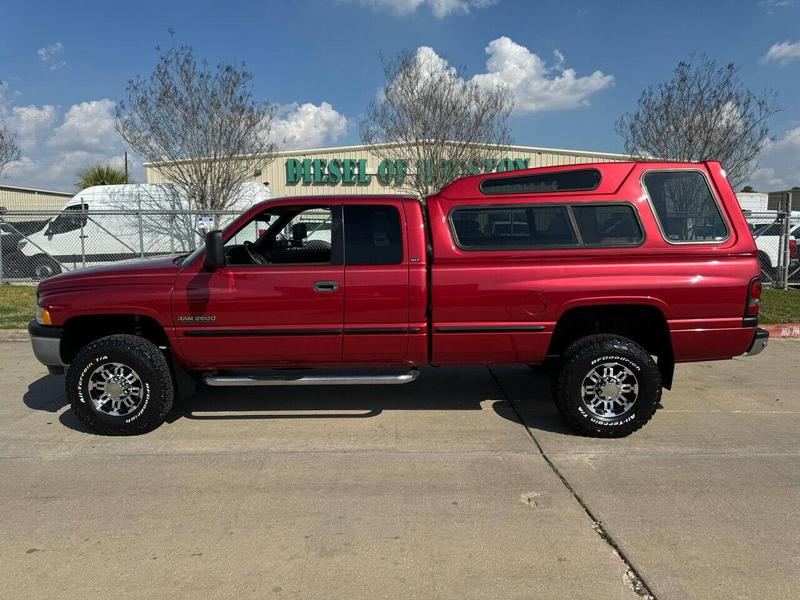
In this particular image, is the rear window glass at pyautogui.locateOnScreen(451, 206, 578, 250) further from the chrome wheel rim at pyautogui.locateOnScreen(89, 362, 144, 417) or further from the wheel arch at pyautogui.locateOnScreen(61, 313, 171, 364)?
the chrome wheel rim at pyautogui.locateOnScreen(89, 362, 144, 417)

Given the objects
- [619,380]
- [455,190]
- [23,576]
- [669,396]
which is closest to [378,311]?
[455,190]

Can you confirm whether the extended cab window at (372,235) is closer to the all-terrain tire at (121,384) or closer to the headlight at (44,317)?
the all-terrain tire at (121,384)

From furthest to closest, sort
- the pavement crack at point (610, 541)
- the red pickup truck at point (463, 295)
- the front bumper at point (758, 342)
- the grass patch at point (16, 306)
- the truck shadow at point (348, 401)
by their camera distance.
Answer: the grass patch at point (16, 306), the truck shadow at point (348, 401), the front bumper at point (758, 342), the red pickup truck at point (463, 295), the pavement crack at point (610, 541)

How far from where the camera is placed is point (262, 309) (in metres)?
4.53

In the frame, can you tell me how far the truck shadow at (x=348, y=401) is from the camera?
5160 millimetres

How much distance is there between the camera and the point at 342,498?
3598 mm

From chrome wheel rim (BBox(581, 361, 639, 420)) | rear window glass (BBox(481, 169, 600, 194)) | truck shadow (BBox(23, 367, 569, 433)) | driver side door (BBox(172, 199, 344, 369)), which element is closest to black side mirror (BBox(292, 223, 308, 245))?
driver side door (BBox(172, 199, 344, 369))

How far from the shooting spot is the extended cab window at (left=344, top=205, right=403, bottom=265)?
15.0 feet

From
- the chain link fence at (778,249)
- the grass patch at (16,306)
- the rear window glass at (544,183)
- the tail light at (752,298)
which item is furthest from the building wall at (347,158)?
the tail light at (752,298)

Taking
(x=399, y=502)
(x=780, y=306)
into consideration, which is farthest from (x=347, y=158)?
(x=399, y=502)

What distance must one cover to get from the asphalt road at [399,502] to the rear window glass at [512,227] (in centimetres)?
155

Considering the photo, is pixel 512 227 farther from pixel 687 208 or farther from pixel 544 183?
pixel 687 208

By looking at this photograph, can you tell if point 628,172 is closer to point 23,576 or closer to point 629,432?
point 629,432

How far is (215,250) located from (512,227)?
2.35 metres
